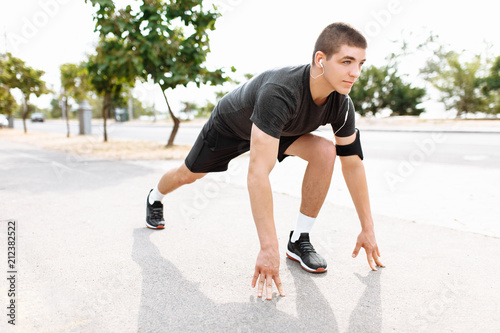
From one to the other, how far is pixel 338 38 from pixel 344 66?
142 mm

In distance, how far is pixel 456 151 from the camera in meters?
9.34

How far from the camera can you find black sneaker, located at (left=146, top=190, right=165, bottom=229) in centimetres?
315

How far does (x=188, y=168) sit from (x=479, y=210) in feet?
9.43

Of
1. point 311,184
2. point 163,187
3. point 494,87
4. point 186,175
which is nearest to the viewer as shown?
point 311,184

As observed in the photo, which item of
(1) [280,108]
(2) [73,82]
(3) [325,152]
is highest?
(2) [73,82]

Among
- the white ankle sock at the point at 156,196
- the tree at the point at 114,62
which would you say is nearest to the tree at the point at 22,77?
the tree at the point at 114,62

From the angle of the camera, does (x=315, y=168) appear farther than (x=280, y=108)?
Yes

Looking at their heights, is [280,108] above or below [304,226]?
above

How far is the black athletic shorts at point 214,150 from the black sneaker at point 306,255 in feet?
2.01

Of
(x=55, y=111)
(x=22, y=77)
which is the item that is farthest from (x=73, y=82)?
(x=55, y=111)

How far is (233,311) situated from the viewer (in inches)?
74.5

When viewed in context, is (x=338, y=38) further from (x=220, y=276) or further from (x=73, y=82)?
(x=73, y=82)

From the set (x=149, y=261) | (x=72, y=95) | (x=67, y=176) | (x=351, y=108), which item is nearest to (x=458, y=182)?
(x=351, y=108)

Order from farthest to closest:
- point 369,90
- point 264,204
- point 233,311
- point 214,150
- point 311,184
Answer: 1. point 369,90
2. point 214,150
3. point 311,184
4. point 264,204
5. point 233,311
